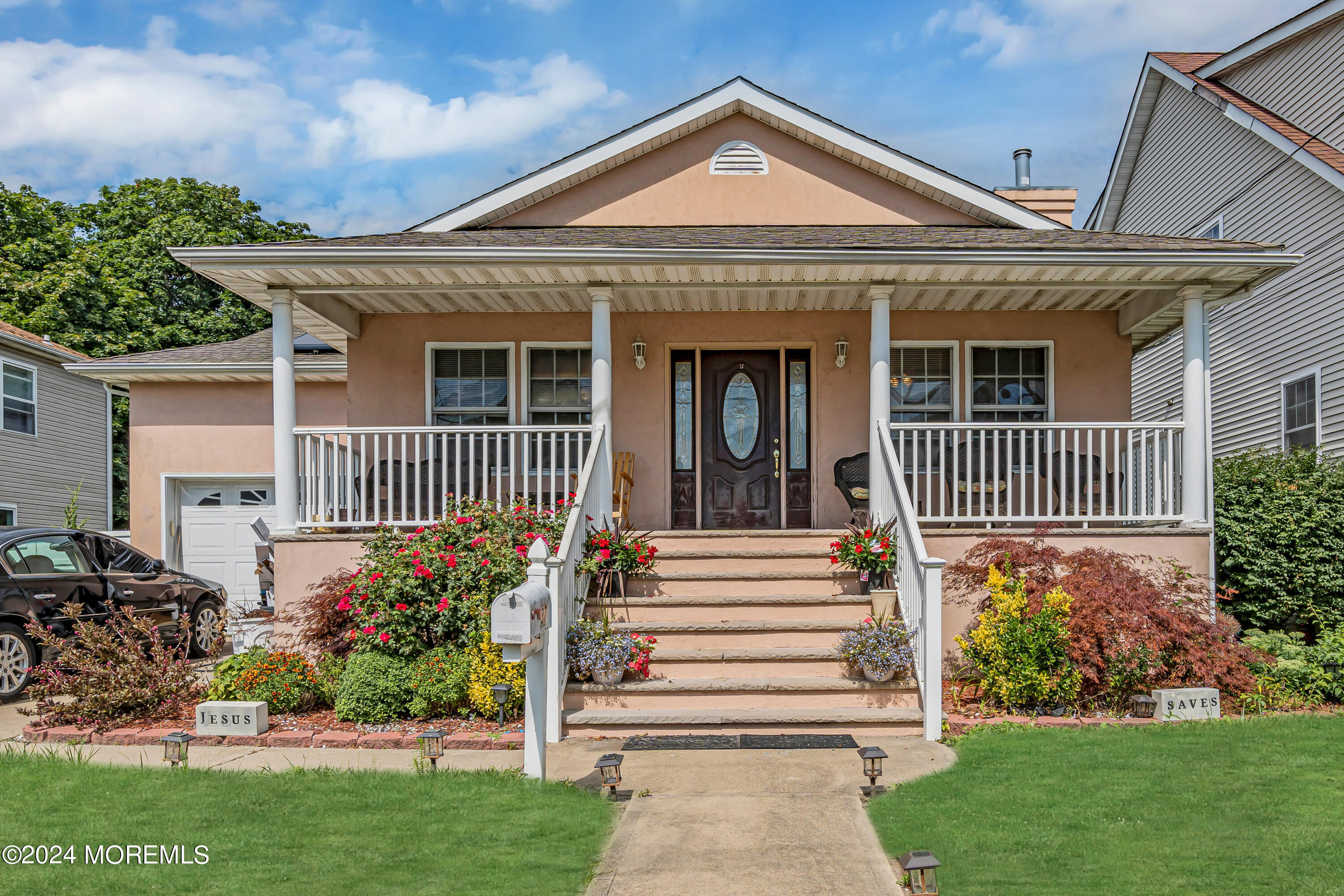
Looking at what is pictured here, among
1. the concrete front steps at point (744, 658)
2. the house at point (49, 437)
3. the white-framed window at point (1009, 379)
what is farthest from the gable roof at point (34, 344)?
the white-framed window at point (1009, 379)

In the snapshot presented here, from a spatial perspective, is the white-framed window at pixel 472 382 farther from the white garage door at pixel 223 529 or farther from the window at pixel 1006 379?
the white garage door at pixel 223 529

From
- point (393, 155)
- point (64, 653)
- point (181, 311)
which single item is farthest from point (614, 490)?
point (181, 311)

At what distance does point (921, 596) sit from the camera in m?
6.54

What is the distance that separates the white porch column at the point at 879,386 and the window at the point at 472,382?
12.6 ft

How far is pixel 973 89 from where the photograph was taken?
1669 cm

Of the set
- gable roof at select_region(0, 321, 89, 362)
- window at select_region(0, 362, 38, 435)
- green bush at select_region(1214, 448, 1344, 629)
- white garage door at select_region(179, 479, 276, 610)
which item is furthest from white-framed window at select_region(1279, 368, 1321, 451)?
window at select_region(0, 362, 38, 435)

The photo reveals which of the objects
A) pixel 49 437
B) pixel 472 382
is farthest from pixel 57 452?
pixel 472 382

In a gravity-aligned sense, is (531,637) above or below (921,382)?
below

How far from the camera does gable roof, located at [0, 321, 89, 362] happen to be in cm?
1570

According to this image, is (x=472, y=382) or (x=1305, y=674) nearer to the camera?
(x=1305, y=674)

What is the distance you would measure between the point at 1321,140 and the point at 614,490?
10.4m

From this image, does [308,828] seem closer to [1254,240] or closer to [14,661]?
[14,661]

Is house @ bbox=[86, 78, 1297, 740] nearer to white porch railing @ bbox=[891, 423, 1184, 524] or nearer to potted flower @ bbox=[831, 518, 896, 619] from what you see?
white porch railing @ bbox=[891, 423, 1184, 524]

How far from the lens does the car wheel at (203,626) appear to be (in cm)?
1032
